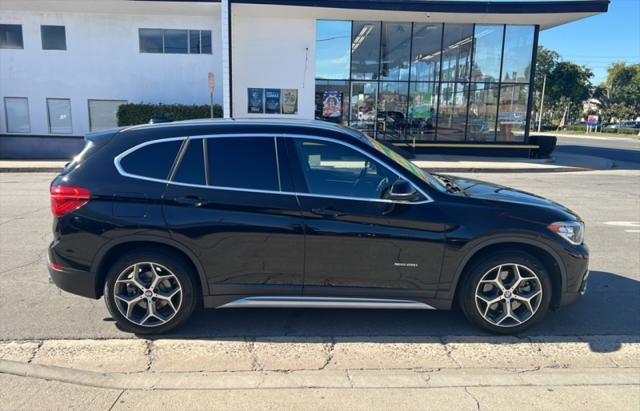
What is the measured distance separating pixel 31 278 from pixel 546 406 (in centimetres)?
508

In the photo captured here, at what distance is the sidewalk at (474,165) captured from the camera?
50.1 ft

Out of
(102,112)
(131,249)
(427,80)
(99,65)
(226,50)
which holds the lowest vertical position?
(131,249)

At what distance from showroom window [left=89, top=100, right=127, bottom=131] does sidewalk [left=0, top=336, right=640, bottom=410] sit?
17.7 meters

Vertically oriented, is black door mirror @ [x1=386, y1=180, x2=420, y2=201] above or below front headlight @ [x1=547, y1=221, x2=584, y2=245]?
above

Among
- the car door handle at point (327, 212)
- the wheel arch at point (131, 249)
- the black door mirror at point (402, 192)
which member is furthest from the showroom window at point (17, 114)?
the black door mirror at point (402, 192)

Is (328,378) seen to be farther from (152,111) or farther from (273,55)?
(273,55)

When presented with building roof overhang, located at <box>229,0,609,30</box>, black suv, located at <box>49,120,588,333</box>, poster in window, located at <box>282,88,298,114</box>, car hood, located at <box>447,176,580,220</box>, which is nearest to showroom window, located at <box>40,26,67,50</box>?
building roof overhang, located at <box>229,0,609,30</box>

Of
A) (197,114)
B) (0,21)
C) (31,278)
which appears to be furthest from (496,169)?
(0,21)

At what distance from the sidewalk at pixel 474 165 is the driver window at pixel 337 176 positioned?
38.7 ft

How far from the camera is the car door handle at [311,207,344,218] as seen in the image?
3.56 meters

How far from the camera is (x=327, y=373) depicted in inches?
127

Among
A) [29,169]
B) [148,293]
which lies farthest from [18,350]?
[29,169]

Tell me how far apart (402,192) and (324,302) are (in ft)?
3.63

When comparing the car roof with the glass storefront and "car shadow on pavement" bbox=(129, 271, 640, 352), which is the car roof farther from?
the glass storefront
